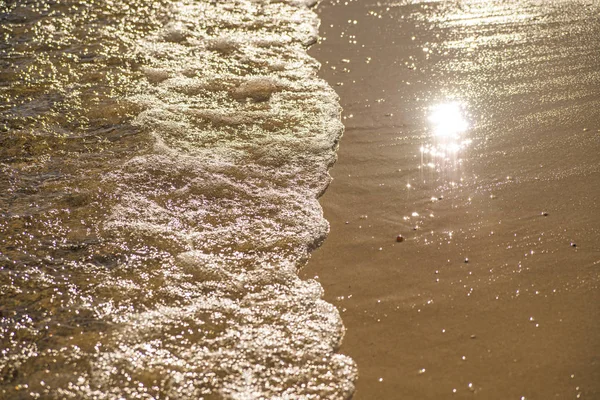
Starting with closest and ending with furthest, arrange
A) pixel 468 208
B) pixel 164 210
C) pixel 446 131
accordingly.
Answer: pixel 468 208 < pixel 164 210 < pixel 446 131

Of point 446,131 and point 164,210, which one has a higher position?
point 446,131

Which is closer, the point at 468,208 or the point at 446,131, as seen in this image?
the point at 468,208

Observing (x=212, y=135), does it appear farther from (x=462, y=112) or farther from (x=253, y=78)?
(x=462, y=112)

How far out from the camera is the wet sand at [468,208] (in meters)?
2.31

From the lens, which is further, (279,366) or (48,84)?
(48,84)

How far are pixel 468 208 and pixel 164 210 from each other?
1585 millimetres

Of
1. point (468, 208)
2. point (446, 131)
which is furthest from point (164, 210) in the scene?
point (446, 131)

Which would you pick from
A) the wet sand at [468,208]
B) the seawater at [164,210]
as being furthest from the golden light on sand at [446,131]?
the seawater at [164,210]

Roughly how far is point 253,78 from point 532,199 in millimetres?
2199

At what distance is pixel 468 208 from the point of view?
3027 mm

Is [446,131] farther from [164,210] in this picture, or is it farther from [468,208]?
[164,210]

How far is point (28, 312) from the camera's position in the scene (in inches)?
100

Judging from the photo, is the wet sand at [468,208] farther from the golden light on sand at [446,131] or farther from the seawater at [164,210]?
the seawater at [164,210]

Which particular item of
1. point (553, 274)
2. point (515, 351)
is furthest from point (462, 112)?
point (515, 351)
